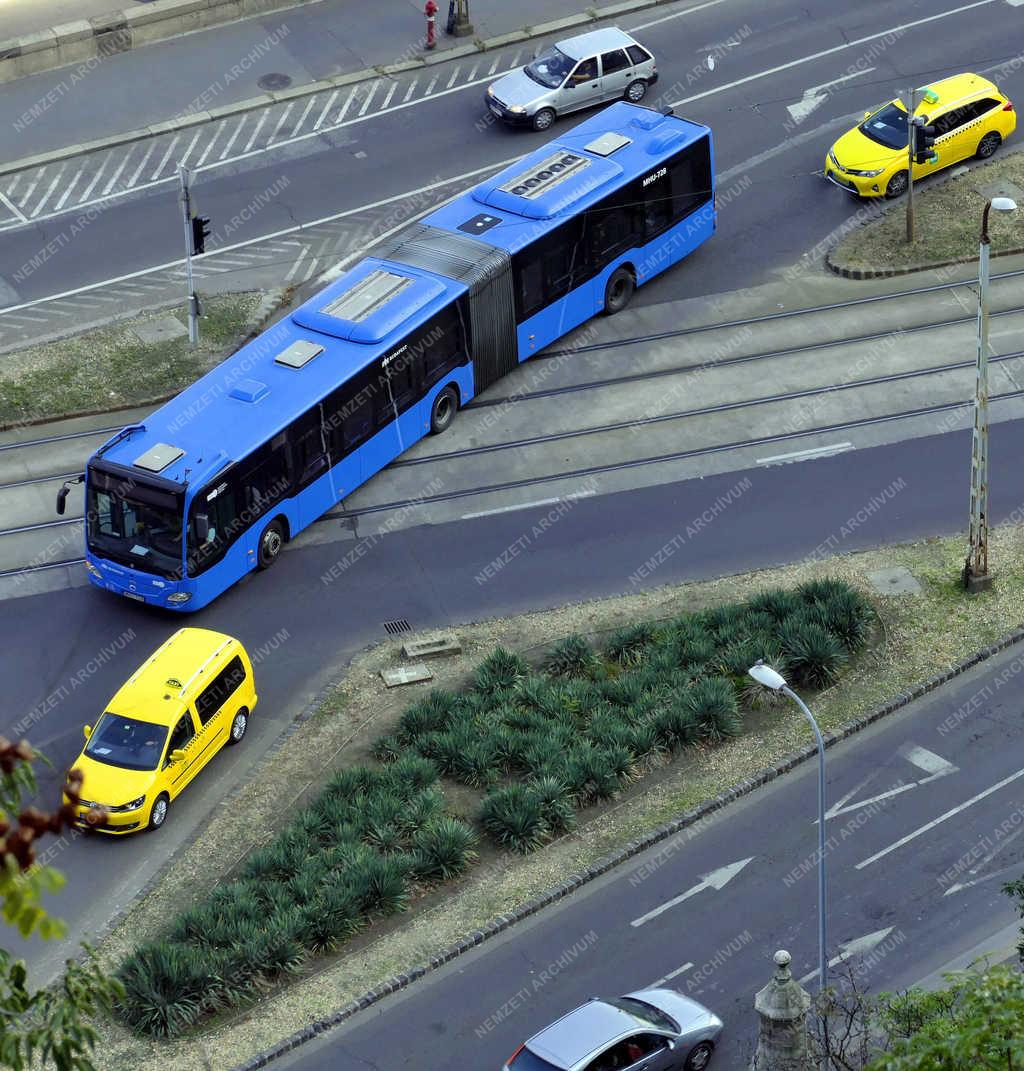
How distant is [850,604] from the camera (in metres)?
34.7

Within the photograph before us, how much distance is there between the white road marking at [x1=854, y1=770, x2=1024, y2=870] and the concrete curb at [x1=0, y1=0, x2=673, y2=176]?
2615 centimetres

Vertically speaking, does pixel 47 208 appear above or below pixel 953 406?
above

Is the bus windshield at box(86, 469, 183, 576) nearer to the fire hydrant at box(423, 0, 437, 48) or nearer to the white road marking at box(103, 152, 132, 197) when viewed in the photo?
the white road marking at box(103, 152, 132, 197)

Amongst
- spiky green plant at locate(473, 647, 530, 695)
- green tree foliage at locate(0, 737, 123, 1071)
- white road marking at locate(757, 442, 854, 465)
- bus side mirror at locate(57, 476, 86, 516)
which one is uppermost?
green tree foliage at locate(0, 737, 123, 1071)

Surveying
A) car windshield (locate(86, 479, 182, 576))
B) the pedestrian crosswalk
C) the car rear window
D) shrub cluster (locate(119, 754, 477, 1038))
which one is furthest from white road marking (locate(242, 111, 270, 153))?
the car rear window

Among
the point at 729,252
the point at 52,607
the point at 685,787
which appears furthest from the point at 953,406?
the point at 52,607

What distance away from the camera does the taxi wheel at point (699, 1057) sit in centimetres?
2613

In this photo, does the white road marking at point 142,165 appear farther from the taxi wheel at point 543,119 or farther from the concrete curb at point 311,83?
the taxi wheel at point 543,119

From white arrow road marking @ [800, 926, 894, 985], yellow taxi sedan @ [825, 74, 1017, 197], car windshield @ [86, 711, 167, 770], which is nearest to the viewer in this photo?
white arrow road marking @ [800, 926, 894, 985]

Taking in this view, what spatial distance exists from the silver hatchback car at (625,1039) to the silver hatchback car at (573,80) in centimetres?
2628

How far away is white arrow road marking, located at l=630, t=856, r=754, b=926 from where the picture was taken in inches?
1156

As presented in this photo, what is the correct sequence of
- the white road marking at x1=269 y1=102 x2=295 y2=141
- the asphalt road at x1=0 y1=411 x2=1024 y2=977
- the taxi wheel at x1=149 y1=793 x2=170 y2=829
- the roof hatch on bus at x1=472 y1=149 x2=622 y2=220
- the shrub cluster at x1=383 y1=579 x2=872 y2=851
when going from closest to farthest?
the taxi wheel at x1=149 y1=793 x2=170 y2=829
the shrub cluster at x1=383 y1=579 x2=872 y2=851
the asphalt road at x1=0 y1=411 x2=1024 y2=977
the roof hatch on bus at x1=472 y1=149 x2=622 y2=220
the white road marking at x1=269 y1=102 x2=295 y2=141

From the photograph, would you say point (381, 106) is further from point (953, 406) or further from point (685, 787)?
point (685, 787)

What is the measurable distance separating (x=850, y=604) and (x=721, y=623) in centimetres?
225
